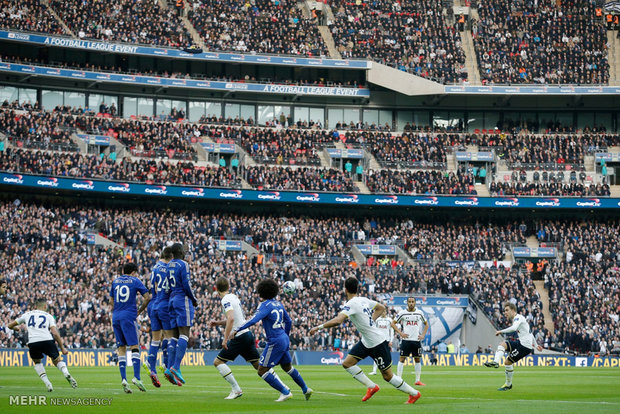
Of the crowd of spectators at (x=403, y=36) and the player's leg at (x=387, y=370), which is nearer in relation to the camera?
the player's leg at (x=387, y=370)

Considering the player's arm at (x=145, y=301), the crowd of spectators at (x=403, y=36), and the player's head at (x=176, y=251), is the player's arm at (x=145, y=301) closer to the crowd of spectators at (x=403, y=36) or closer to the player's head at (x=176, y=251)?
the player's head at (x=176, y=251)

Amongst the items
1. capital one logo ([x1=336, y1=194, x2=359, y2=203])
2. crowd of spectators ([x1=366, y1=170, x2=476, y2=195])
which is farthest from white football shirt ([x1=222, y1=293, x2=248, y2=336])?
crowd of spectators ([x1=366, y1=170, x2=476, y2=195])

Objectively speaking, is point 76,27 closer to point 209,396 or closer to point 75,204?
point 75,204

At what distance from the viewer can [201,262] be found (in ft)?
179

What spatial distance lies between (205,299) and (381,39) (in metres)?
33.6

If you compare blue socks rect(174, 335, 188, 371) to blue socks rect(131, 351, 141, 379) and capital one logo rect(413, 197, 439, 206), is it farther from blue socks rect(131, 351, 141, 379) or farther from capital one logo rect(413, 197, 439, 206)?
capital one logo rect(413, 197, 439, 206)

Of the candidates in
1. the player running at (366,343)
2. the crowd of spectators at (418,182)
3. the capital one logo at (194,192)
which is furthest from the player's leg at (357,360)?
the crowd of spectators at (418,182)

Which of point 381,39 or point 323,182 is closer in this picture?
point 323,182

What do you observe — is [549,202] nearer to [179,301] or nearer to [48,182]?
[48,182]

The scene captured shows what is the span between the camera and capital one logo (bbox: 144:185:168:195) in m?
60.2

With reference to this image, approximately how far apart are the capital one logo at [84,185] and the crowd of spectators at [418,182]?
66.7 feet

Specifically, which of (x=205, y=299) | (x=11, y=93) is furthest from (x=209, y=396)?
(x=11, y=93)

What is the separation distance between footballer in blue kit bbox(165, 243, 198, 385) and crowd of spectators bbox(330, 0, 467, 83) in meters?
55.9

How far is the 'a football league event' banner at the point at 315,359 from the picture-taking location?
39094mm
